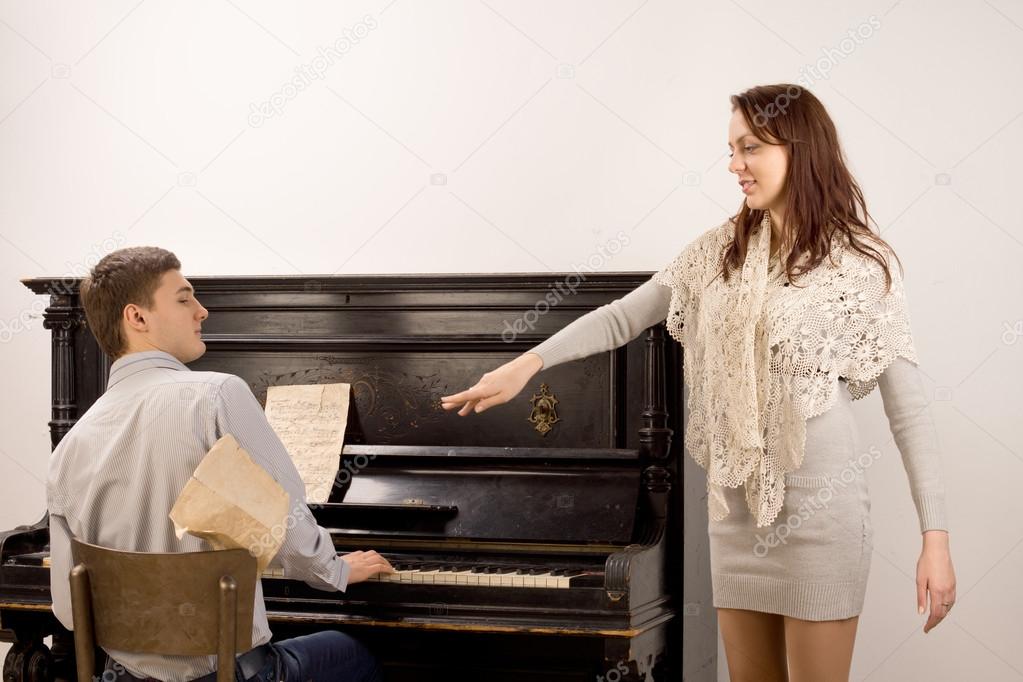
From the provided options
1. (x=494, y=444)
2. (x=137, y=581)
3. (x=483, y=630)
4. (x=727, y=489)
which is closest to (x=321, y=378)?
(x=494, y=444)

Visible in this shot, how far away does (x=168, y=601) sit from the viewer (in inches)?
82.8

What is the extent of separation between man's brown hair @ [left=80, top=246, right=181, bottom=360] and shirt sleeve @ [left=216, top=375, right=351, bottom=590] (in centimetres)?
28

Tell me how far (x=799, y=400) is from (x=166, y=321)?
4.21 ft

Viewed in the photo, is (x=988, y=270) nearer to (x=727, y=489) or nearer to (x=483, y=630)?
(x=727, y=489)

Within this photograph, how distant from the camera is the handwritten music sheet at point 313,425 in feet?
10.0

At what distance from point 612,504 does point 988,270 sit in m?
1.31

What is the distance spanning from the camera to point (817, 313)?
2.08 meters

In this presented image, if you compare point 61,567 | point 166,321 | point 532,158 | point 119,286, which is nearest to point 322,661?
point 61,567

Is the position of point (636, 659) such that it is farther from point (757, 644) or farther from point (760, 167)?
point (760, 167)

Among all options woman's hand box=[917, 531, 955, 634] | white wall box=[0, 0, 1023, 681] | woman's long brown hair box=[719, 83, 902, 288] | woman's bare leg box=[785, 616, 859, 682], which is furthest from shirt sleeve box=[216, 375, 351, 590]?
white wall box=[0, 0, 1023, 681]

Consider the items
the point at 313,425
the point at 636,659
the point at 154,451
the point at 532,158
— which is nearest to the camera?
the point at 154,451

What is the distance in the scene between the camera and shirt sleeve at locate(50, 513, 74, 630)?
2.30 m

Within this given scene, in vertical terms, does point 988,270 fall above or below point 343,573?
above

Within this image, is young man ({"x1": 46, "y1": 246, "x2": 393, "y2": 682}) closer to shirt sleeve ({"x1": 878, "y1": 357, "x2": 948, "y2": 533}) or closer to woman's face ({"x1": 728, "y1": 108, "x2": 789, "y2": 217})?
woman's face ({"x1": 728, "y1": 108, "x2": 789, "y2": 217})
